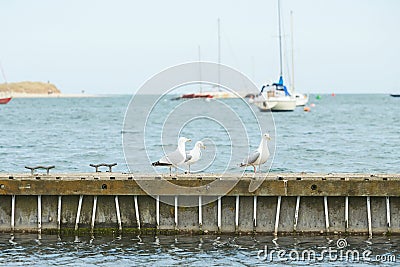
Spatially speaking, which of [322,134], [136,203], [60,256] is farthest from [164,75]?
[322,134]

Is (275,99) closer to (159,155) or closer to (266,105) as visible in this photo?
(266,105)

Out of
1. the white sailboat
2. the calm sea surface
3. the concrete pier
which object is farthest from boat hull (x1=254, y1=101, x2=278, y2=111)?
the concrete pier

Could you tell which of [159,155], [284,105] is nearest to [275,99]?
[284,105]

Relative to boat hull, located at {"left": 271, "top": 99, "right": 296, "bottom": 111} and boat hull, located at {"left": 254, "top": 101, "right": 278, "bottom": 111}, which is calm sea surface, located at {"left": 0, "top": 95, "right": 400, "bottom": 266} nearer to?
boat hull, located at {"left": 254, "top": 101, "right": 278, "bottom": 111}

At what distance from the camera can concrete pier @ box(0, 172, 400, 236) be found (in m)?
20.9

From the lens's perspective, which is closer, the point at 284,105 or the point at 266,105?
the point at 266,105

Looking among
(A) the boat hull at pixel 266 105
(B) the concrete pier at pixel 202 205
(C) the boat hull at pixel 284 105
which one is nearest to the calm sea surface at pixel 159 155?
(B) the concrete pier at pixel 202 205

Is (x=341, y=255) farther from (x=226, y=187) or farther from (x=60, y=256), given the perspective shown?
(x=60, y=256)

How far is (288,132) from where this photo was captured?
71.7m

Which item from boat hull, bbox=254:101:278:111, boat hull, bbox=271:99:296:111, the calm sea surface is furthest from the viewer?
boat hull, bbox=271:99:296:111

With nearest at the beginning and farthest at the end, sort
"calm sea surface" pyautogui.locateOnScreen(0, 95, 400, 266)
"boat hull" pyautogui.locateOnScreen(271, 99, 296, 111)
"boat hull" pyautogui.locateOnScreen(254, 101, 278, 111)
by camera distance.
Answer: "calm sea surface" pyautogui.locateOnScreen(0, 95, 400, 266) < "boat hull" pyautogui.locateOnScreen(254, 101, 278, 111) < "boat hull" pyautogui.locateOnScreen(271, 99, 296, 111)

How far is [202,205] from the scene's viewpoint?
21.2 meters

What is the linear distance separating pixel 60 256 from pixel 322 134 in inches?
1961

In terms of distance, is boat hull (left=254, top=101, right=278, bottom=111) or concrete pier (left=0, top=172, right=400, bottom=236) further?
boat hull (left=254, top=101, right=278, bottom=111)
